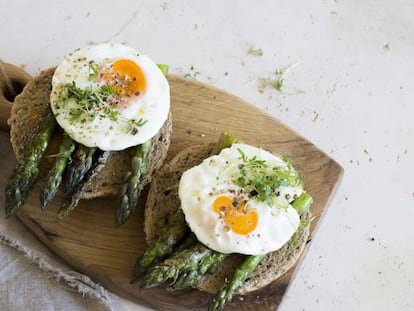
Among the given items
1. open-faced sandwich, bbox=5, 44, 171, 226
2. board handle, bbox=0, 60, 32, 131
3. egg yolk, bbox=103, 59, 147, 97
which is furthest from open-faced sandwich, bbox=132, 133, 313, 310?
board handle, bbox=0, 60, 32, 131

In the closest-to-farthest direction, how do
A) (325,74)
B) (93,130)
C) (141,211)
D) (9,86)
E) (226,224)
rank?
(226,224)
(93,130)
(141,211)
(9,86)
(325,74)

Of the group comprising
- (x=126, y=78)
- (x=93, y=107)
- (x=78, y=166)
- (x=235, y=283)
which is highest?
(x=126, y=78)

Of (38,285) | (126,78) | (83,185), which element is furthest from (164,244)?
(126,78)

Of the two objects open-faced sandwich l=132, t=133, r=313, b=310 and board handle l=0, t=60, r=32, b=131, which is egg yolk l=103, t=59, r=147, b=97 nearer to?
open-faced sandwich l=132, t=133, r=313, b=310

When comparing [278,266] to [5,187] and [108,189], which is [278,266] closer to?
[108,189]

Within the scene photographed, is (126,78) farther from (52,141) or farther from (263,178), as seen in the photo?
(263,178)

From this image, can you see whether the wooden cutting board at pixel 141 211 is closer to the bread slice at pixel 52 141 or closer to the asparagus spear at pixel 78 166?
the bread slice at pixel 52 141

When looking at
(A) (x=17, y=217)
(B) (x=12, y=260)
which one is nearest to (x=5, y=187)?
(A) (x=17, y=217)
